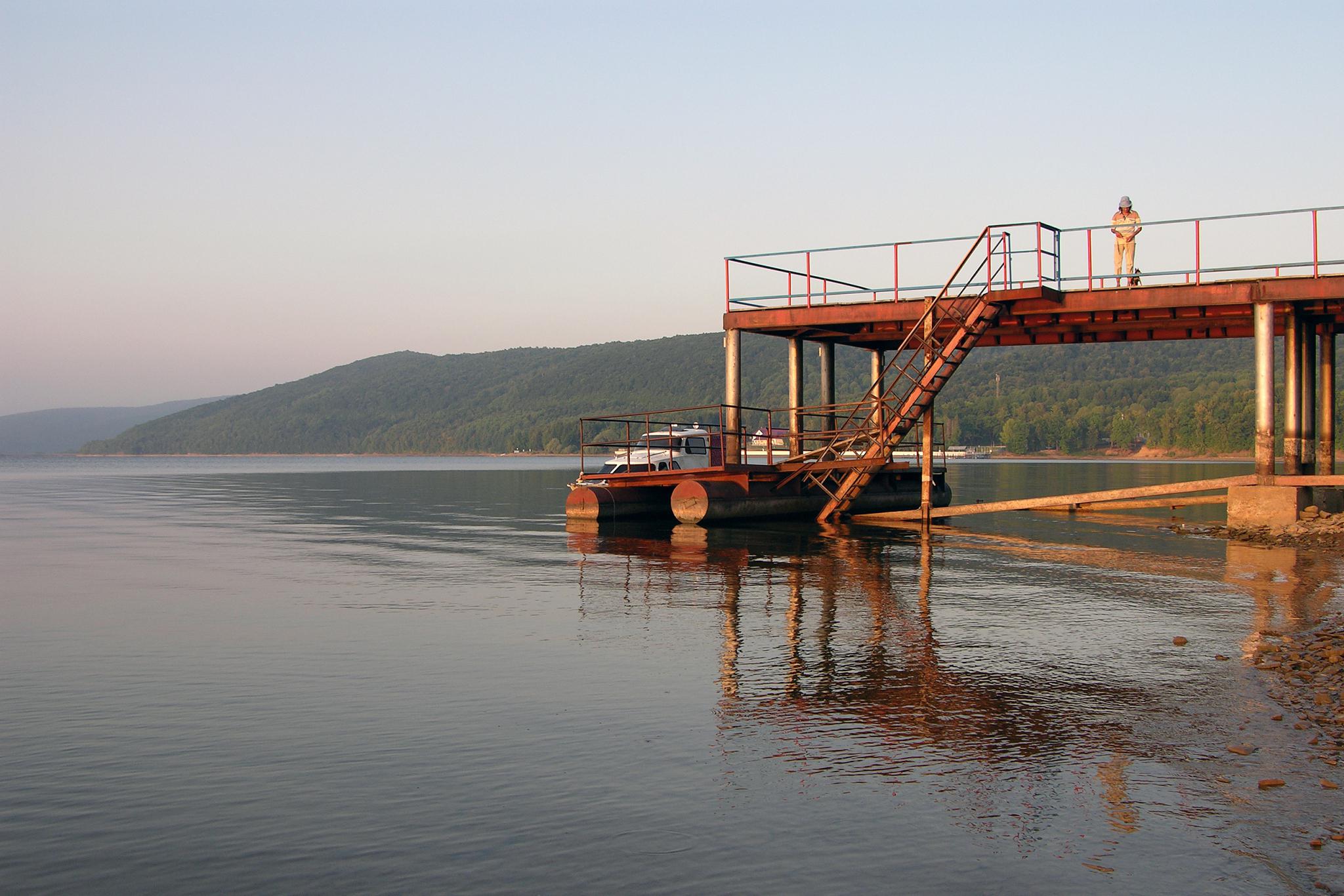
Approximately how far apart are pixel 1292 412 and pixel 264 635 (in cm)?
2781

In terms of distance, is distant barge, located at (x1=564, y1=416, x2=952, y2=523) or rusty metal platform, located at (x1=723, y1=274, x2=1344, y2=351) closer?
rusty metal platform, located at (x1=723, y1=274, x2=1344, y2=351)

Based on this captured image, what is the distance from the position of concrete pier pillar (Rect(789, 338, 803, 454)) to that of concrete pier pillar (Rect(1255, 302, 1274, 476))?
12389mm

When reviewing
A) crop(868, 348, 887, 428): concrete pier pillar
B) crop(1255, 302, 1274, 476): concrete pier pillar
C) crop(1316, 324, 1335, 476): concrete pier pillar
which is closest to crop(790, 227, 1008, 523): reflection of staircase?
crop(868, 348, 887, 428): concrete pier pillar

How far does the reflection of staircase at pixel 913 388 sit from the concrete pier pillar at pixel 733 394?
6.68 feet

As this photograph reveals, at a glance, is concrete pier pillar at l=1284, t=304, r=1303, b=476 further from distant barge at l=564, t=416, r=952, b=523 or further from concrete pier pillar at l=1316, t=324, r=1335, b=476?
distant barge at l=564, t=416, r=952, b=523

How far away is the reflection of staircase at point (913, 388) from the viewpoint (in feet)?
104

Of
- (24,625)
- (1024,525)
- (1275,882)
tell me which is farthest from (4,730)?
(1024,525)

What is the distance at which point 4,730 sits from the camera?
10.1 metres

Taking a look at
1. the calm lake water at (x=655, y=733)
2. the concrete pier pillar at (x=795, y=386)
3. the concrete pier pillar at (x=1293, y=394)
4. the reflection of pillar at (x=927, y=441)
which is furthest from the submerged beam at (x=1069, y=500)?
the calm lake water at (x=655, y=733)

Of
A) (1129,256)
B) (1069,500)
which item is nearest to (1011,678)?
(1069,500)

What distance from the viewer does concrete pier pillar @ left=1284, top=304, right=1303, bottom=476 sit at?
31438 mm

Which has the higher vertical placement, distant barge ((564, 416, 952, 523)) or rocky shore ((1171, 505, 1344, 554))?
distant barge ((564, 416, 952, 523))

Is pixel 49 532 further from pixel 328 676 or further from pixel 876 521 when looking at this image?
pixel 328 676

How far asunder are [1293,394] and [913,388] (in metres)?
10.4
